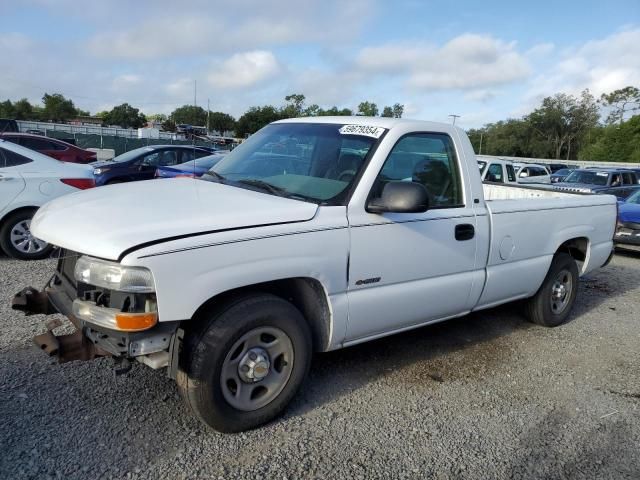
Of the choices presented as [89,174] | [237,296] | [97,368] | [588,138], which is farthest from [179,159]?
[588,138]

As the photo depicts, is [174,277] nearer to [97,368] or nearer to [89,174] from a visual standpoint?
[97,368]

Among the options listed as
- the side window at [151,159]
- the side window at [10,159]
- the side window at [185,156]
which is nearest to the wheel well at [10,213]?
the side window at [10,159]

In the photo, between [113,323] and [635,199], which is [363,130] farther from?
[635,199]

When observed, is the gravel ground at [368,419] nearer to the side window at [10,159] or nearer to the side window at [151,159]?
the side window at [10,159]

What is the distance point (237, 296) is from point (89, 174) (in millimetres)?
5169

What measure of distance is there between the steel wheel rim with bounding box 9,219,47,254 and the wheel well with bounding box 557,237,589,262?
6218 mm

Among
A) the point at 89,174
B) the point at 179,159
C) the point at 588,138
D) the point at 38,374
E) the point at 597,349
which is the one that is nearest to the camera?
the point at 38,374

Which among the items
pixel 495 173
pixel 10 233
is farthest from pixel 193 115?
pixel 495 173

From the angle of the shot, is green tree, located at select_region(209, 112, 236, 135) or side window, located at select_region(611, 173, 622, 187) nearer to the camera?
side window, located at select_region(611, 173, 622, 187)

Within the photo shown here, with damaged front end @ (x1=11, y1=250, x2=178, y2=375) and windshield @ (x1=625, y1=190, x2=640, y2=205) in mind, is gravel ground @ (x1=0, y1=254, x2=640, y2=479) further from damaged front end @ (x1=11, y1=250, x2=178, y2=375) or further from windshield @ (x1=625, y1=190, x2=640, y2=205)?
windshield @ (x1=625, y1=190, x2=640, y2=205)

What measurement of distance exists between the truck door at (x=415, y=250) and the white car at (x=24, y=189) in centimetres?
480

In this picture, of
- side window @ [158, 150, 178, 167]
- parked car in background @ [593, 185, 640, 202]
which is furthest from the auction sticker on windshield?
parked car in background @ [593, 185, 640, 202]

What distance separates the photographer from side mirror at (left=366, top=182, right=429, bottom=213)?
3.22m

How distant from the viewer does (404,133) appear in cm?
377
